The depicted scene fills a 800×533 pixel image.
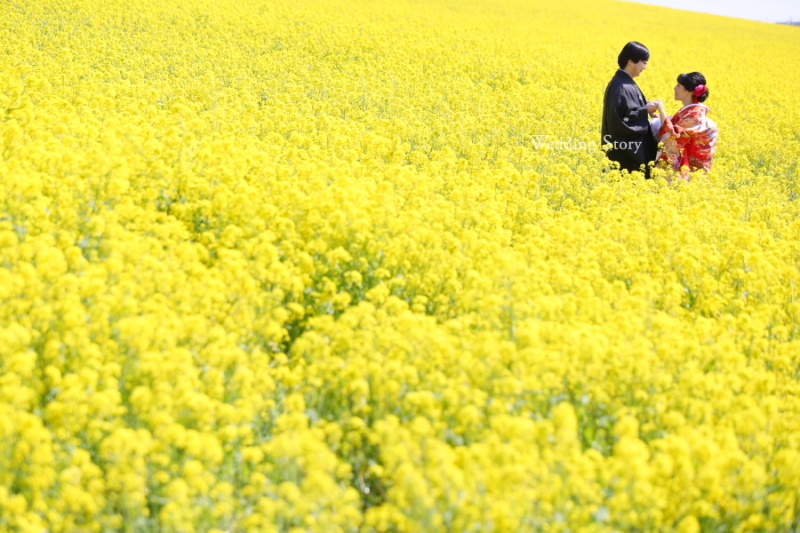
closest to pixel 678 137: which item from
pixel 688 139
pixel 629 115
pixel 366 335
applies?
pixel 688 139

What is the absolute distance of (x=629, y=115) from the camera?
321 inches

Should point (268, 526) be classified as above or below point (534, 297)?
below

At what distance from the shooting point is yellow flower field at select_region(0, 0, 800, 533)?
295 cm

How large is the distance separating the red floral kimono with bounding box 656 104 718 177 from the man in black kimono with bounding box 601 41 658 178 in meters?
0.16

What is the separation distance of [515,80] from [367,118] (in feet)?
22.1

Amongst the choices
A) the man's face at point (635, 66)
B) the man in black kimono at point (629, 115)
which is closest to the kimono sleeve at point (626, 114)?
the man in black kimono at point (629, 115)

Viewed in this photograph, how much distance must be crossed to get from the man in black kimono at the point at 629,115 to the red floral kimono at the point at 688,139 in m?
0.16

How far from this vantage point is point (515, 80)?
602 inches

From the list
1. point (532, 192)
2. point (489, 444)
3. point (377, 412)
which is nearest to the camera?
point (489, 444)

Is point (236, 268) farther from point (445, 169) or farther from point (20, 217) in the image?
point (445, 169)

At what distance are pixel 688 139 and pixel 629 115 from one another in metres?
0.74

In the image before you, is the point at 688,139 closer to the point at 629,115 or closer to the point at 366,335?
the point at 629,115

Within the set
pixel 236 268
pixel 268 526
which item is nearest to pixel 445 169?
pixel 236 268

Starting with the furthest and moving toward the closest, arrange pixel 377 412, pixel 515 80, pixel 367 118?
pixel 515 80
pixel 367 118
pixel 377 412
